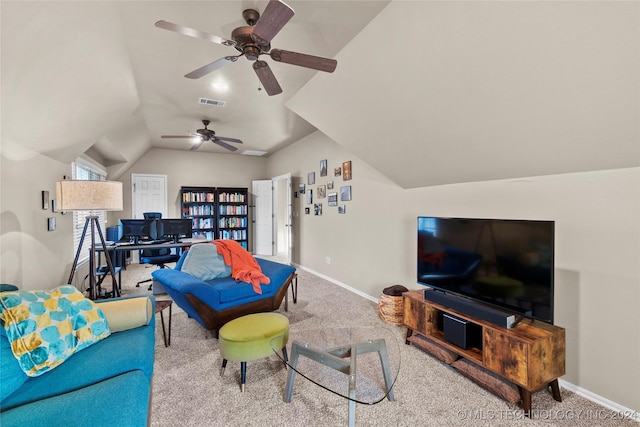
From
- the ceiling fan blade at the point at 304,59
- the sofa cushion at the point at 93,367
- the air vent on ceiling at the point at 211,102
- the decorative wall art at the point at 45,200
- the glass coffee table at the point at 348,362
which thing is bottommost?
the glass coffee table at the point at 348,362

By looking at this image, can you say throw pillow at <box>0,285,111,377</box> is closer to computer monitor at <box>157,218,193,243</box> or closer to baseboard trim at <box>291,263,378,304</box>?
computer monitor at <box>157,218,193,243</box>

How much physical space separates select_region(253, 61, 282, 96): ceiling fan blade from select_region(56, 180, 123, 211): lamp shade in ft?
6.06

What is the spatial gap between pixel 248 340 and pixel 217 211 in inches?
222

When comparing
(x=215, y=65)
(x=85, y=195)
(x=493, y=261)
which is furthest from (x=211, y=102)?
(x=493, y=261)

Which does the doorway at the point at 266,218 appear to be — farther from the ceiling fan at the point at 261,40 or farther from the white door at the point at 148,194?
the ceiling fan at the point at 261,40

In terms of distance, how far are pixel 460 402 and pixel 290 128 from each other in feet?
14.6

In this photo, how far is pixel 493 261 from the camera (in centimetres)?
223

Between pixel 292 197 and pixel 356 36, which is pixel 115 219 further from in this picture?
pixel 356 36

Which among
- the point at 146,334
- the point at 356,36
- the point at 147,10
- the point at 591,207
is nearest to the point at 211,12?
the point at 147,10

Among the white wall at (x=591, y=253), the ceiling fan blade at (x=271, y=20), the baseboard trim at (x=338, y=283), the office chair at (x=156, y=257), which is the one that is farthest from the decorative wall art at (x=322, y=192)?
the ceiling fan blade at (x=271, y=20)

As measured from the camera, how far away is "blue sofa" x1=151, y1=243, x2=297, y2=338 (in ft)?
9.11

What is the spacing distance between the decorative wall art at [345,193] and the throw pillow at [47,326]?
3.37 m

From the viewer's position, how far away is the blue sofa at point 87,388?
1.17m

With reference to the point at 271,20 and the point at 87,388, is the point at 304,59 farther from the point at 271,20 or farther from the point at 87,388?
the point at 87,388
